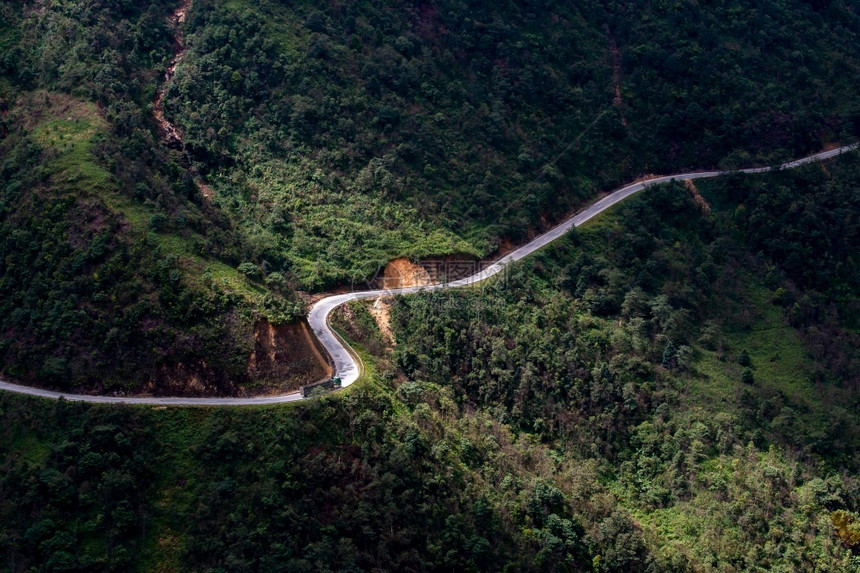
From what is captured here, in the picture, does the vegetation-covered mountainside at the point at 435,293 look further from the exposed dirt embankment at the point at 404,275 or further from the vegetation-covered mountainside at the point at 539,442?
the exposed dirt embankment at the point at 404,275

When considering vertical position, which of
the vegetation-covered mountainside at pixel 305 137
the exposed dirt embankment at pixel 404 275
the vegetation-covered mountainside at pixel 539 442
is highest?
the vegetation-covered mountainside at pixel 305 137

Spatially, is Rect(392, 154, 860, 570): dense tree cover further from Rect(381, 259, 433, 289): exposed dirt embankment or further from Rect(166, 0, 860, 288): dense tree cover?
Rect(166, 0, 860, 288): dense tree cover

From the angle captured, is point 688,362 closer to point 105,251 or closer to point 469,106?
point 469,106

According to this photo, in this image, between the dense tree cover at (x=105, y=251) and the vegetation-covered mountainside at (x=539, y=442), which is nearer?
the vegetation-covered mountainside at (x=539, y=442)

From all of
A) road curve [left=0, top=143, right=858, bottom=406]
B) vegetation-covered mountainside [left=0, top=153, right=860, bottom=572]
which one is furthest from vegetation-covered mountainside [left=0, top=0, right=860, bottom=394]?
vegetation-covered mountainside [left=0, top=153, right=860, bottom=572]

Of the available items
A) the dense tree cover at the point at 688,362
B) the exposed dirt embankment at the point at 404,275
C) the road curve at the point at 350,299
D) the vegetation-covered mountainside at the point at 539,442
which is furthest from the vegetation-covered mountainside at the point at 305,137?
the dense tree cover at the point at 688,362

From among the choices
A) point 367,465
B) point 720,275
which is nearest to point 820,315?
point 720,275
